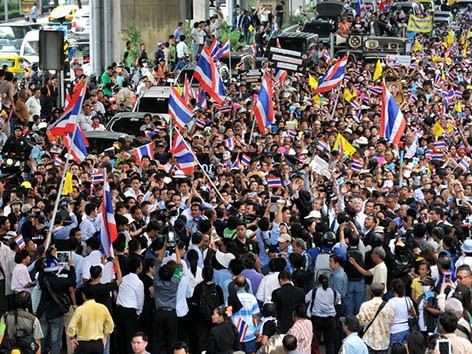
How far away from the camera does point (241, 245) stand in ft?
57.0

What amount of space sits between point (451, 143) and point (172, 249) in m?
12.9

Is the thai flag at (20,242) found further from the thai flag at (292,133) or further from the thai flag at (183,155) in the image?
the thai flag at (292,133)

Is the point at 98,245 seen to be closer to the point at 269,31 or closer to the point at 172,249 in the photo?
the point at 172,249

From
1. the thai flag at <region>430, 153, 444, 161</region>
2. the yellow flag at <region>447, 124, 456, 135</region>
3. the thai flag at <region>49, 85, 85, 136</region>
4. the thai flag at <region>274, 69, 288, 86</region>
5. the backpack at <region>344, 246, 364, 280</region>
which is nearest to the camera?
the backpack at <region>344, 246, 364, 280</region>

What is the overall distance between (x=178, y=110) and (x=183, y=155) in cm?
255

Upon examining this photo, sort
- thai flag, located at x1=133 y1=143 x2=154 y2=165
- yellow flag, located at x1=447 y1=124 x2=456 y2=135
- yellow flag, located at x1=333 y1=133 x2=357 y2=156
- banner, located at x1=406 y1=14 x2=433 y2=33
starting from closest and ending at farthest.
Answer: thai flag, located at x1=133 y1=143 x2=154 y2=165, yellow flag, located at x1=333 y1=133 x2=357 y2=156, yellow flag, located at x1=447 y1=124 x2=456 y2=135, banner, located at x1=406 y1=14 x2=433 y2=33

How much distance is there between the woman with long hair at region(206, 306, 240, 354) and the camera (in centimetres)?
1451

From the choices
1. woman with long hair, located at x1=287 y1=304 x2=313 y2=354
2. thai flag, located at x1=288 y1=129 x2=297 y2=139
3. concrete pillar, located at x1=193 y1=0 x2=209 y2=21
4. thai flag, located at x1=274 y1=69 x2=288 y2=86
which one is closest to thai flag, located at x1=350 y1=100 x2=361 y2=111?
thai flag, located at x1=274 y1=69 x2=288 y2=86

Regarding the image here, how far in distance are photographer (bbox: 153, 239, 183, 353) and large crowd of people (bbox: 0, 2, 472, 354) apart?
0.6 inches

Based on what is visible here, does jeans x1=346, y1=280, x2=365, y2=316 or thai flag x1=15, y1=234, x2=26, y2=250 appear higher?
thai flag x1=15, y1=234, x2=26, y2=250

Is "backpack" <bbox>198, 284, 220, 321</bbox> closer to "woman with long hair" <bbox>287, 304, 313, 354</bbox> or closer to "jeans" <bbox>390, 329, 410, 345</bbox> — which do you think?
"woman with long hair" <bbox>287, 304, 313, 354</bbox>

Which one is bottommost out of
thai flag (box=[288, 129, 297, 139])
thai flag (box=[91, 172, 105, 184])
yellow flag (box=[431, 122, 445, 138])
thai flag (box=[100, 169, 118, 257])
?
yellow flag (box=[431, 122, 445, 138])

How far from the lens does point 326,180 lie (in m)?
22.7

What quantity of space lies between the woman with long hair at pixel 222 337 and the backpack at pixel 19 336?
1.83 meters
